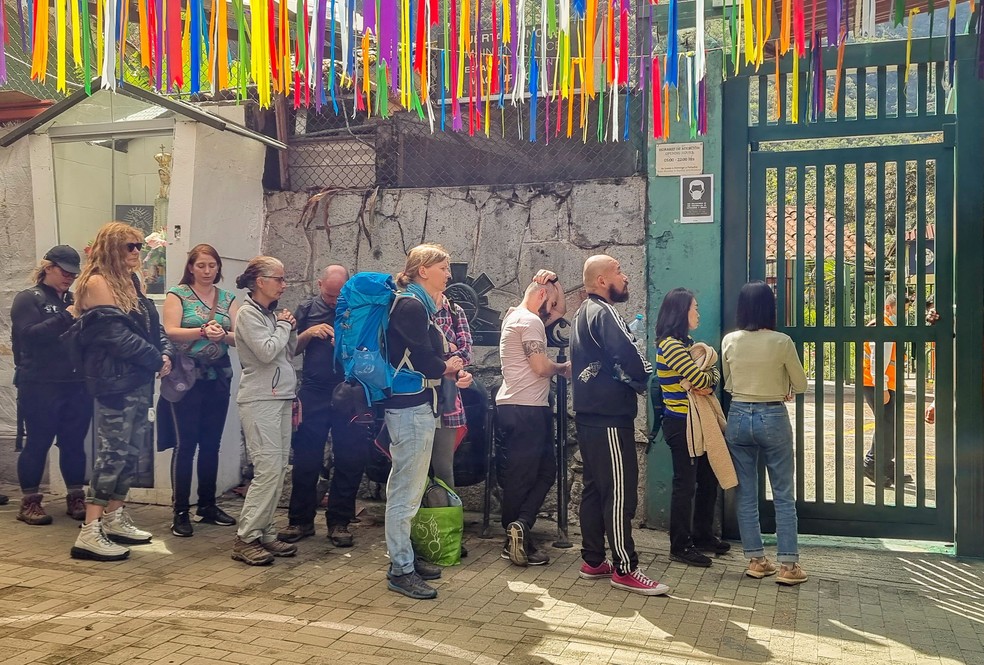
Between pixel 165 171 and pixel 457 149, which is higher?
pixel 457 149

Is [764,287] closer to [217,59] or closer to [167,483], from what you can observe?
[217,59]

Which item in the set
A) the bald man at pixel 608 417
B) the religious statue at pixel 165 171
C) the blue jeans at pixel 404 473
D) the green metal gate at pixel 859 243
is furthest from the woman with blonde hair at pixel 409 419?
the religious statue at pixel 165 171

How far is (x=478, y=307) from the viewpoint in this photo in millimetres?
6789

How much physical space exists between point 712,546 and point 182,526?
3.51 meters

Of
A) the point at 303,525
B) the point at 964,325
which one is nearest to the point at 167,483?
the point at 303,525

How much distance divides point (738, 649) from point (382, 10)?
3642 millimetres

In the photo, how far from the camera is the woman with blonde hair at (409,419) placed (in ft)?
15.7

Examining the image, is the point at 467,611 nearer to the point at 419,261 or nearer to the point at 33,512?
the point at 419,261

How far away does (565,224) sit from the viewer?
665 centimetres

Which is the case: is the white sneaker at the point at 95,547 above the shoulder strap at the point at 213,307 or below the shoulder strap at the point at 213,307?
below

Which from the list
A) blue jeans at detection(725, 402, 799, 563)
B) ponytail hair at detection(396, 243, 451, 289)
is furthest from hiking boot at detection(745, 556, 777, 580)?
ponytail hair at detection(396, 243, 451, 289)

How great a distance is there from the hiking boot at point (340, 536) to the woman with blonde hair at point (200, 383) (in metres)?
0.94

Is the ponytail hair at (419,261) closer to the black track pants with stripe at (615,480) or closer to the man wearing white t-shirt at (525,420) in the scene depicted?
the man wearing white t-shirt at (525,420)

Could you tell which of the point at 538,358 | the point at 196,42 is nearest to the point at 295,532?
the point at 538,358
